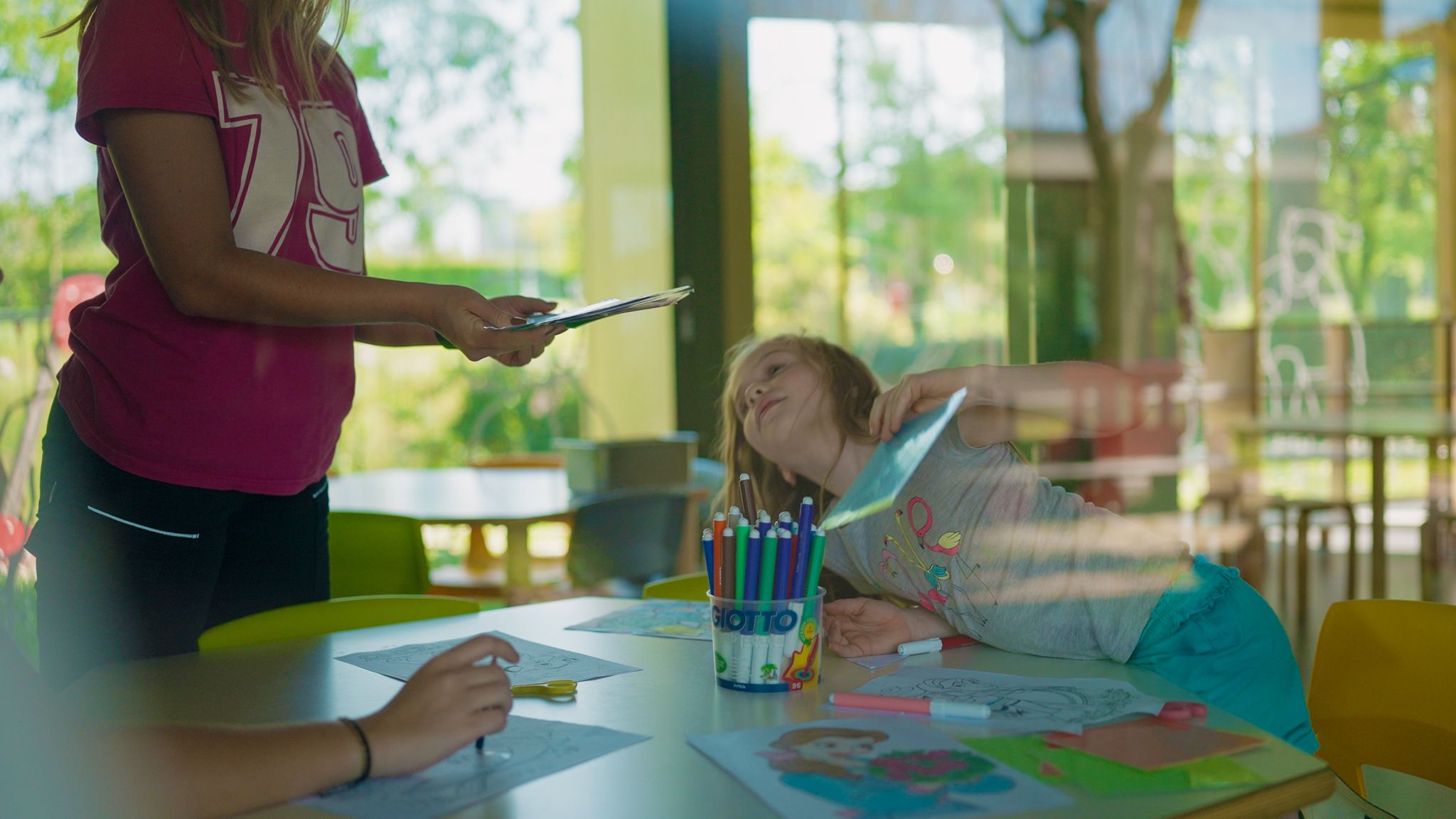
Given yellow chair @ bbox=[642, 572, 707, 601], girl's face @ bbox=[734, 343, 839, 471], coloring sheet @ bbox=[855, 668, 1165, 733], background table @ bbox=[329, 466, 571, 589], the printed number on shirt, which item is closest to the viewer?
coloring sheet @ bbox=[855, 668, 1165, 733]

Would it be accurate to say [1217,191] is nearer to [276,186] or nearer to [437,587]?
[437,587]

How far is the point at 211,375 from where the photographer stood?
1.24 meters

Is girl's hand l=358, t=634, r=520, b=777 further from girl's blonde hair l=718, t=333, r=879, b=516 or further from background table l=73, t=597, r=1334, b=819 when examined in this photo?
girl's blonde hair l=718, t=333, r=879, b=516

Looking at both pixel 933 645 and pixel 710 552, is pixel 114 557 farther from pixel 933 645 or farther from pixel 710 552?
pixel 933 645

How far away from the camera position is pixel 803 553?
99cm

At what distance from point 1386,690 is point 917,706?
602 mm

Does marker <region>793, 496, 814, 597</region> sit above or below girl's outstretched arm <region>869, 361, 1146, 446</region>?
below

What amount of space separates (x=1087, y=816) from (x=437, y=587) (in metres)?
2.45

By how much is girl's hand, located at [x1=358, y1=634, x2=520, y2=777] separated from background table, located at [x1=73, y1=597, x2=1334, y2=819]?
55 millimetres

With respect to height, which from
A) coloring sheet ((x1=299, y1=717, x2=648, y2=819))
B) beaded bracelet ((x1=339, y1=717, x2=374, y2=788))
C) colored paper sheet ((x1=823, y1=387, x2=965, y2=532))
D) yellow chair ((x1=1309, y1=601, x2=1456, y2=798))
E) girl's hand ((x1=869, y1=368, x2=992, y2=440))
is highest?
girl's hand ((x1=869, y1=368, x2=992, y2=440))

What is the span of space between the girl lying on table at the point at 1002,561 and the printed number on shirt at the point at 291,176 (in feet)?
1.67

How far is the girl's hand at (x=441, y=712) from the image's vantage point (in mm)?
776

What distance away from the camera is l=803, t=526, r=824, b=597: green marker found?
99 centimetres

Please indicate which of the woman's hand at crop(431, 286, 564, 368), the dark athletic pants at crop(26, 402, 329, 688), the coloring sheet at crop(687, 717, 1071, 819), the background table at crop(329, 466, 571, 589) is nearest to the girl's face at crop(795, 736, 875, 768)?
the coloring sheet at crop(687, 717, 1071, 819)
